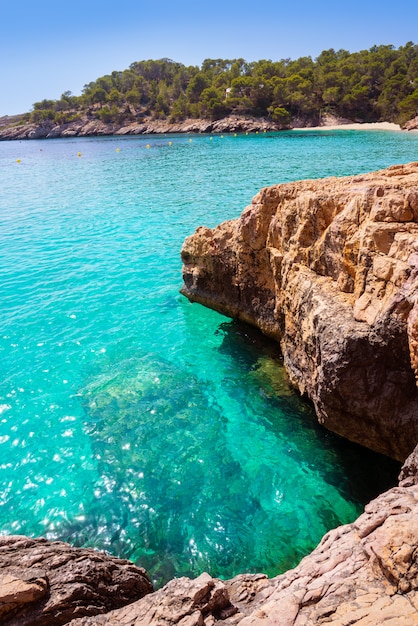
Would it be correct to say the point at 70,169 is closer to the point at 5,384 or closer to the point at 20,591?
the point at 5,384

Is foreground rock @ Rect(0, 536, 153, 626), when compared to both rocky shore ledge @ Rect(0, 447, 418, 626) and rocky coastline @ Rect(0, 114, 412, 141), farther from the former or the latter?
rocky coastline @ Rect(0, 114, 412, 141)

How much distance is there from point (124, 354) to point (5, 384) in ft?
10.7

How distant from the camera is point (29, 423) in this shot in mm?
9289

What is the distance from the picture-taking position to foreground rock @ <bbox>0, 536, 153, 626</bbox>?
3.90 m

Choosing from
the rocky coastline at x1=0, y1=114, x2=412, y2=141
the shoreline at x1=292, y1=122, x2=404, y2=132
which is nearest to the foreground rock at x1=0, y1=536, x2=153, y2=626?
the rocky coastline at x1=0, y1=114, x2=412, y2=141

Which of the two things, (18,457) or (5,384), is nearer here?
(18,457)

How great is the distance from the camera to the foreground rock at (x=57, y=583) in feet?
12.8

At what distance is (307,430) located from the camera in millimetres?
8398

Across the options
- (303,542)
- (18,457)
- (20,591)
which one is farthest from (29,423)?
(303,542)

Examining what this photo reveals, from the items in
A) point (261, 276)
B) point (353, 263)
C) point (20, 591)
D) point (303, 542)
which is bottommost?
point (303, 542)

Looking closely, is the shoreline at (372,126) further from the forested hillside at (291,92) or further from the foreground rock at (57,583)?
the foreground rock at (57,583)

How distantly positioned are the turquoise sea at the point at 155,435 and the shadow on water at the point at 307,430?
0.09 feet

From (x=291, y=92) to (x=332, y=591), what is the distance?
4682 inches

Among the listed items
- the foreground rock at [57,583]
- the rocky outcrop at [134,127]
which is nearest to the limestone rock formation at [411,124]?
the rocky outcrop at [134,127]
